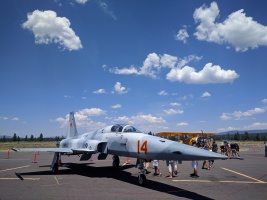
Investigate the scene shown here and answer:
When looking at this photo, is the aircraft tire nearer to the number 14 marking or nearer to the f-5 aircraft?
the f-5 aircraft

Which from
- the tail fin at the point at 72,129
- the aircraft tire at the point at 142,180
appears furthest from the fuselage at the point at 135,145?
the tail fin at the point at 72,129

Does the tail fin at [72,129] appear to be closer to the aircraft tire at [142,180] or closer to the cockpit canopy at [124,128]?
the cockpit canopy at [124,128]

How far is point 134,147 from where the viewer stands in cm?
1155

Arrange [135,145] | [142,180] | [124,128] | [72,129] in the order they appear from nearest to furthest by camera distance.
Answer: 1. [142,180]
2. [135,145]
3. [124,128]
4. [72,129]

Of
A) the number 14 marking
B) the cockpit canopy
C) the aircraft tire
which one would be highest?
the cockpit canopy

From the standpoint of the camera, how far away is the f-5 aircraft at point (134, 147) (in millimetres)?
8820

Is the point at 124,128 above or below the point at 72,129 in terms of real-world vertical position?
below

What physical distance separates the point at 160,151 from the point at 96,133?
682 cm

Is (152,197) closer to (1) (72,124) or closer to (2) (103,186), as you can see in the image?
(2) (103,186)

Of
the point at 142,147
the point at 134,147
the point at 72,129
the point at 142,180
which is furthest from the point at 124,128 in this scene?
the point at 72,129

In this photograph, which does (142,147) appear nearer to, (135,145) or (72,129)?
(135,145)

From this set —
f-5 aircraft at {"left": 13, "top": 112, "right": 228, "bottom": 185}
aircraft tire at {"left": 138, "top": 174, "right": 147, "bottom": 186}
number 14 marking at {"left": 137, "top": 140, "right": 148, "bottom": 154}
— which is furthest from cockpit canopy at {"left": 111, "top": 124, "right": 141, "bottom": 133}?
aircraft tire at {"left": 138, "top": 174, "right": 147, "bottom": 186}

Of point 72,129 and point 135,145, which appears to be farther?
point 72,129

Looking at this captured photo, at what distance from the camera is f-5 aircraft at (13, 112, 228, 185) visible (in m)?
8.82
